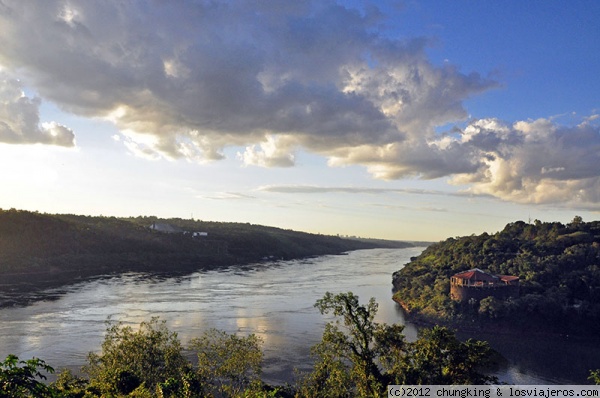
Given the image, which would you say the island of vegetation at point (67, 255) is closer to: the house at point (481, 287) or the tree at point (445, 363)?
the house at point (481, 287)

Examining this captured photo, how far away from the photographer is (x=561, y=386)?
49125 mm

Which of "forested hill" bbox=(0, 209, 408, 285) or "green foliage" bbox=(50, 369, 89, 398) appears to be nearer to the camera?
Answer: "green foliage" bbox=(50, 369, 89, 398)

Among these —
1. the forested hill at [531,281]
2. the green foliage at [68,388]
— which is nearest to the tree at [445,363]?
the green foliage at [68,388]

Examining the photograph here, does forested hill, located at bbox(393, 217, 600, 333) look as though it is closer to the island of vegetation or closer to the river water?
the river water

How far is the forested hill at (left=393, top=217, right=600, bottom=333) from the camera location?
7331 centimetres

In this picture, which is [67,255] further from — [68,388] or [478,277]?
[68,388]

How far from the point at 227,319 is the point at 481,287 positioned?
43831 millimetres

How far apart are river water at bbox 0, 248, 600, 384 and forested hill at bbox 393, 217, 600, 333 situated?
4.54 meters

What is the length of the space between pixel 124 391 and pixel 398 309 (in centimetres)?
7540

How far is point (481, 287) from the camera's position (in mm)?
78688

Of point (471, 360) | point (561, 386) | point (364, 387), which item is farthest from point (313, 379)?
point (561, 386)

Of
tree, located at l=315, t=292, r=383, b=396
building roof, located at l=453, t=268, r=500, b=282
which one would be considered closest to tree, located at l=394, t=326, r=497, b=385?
tree, located at l=315, t=292, r=383, b=396

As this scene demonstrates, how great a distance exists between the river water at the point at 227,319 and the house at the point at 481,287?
9.44 metres

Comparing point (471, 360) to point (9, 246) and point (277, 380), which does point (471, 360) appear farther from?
point (9, 246)
